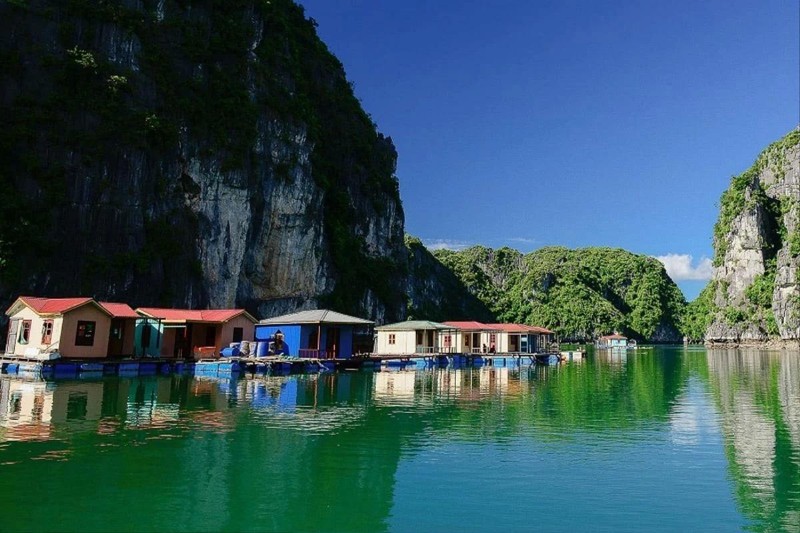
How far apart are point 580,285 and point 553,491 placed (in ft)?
638

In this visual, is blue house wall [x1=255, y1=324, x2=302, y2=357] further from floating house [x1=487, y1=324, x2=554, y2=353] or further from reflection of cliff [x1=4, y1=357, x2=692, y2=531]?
floating house [x1=487, y1=324, x2=554, y2=353]

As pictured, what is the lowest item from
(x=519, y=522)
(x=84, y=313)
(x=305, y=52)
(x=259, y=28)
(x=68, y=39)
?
(x=519, y=522)

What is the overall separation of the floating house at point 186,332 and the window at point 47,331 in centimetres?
629

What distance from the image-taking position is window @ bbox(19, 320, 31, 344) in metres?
37.3

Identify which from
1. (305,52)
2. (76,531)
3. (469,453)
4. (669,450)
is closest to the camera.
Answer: (76,531)

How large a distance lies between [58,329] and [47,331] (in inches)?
40.4

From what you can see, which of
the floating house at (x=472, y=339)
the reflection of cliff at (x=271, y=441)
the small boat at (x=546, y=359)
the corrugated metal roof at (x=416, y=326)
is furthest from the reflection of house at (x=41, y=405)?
the small boat at (x=546, y=359)

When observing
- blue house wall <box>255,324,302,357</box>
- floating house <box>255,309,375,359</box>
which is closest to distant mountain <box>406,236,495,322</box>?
floating house <box>255,309,375,359</box>

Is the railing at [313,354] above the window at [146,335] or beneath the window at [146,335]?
beneath

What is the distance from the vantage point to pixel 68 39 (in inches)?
2025

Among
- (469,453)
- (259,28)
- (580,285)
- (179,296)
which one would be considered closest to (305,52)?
(259,28)

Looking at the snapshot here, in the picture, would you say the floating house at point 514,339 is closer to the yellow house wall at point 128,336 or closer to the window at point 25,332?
the yellow house wall at point 128,336

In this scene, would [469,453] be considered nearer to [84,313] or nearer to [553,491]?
[553,491]

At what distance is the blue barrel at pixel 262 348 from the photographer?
43.8 metres
